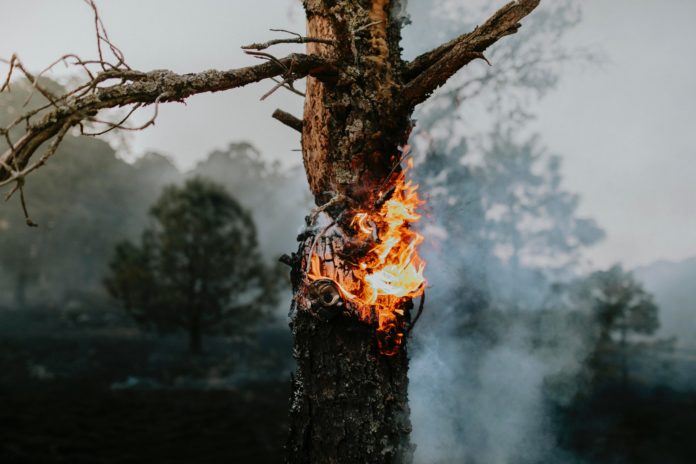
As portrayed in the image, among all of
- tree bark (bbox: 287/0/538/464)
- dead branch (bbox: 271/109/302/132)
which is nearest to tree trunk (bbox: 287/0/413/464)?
tree bark (bbox: 287/0/538/464)

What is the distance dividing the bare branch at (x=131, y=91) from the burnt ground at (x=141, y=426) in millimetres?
7844

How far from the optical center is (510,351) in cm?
742

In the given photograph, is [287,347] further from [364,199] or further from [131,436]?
[364,199]

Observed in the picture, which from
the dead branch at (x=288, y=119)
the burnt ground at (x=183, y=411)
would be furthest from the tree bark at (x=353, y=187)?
the burnt ground at (x=183, y=411)

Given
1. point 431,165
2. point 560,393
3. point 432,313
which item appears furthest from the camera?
point 431,165

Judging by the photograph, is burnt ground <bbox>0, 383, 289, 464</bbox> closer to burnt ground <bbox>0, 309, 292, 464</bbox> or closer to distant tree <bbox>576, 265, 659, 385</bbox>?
burnt ground <bbox>0, 309, 292, 464</bbox>

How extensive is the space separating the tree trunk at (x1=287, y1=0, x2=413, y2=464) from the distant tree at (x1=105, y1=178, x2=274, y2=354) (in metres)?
13.7

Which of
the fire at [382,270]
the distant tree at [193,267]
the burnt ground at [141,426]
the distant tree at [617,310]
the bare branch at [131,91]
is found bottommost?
the burnt ground at [141,426]

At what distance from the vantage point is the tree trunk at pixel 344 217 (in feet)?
10.0

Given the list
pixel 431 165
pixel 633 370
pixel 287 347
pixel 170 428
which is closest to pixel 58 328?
pixel 287 347

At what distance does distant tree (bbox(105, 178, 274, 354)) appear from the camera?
15.6 meters

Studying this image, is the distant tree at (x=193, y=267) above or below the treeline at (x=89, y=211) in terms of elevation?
below

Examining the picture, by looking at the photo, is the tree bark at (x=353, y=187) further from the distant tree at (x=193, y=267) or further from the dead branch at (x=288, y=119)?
the distant tree at (x=193, y=267)

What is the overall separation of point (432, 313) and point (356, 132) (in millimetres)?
4442
